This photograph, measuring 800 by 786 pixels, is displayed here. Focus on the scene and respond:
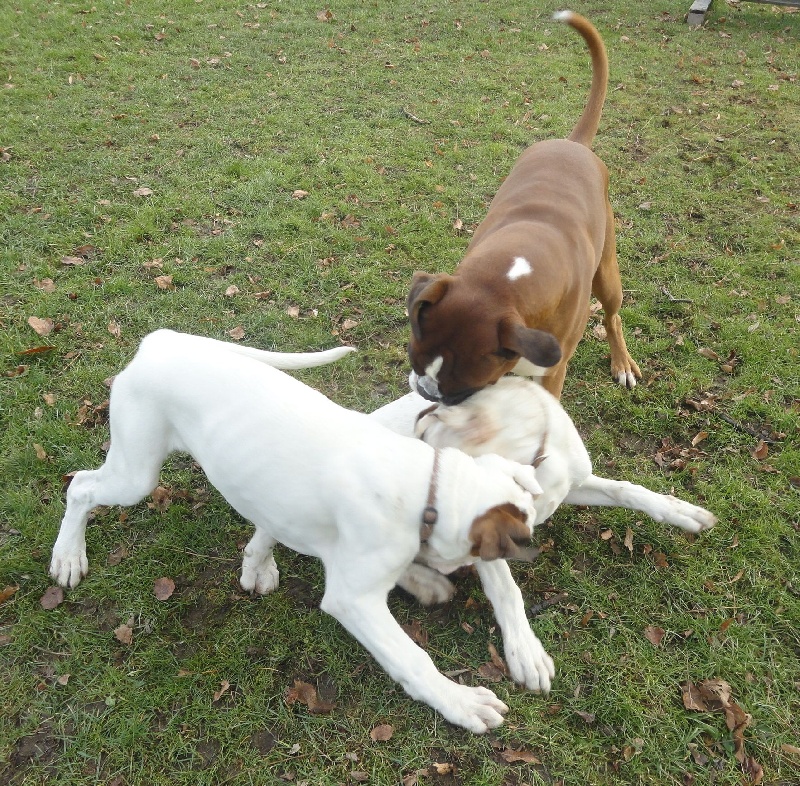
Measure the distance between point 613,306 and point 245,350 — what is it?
2788 millimetres

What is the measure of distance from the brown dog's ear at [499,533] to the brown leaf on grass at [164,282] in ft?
13.1

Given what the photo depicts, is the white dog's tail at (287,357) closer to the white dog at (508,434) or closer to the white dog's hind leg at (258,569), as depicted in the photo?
the white dog at (508,434)

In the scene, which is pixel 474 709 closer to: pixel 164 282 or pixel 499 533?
pixel 499 533

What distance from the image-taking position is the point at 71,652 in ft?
10.7

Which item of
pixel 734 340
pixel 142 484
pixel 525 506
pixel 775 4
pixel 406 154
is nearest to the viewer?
pixel 525 506

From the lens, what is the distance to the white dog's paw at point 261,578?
3441 mm

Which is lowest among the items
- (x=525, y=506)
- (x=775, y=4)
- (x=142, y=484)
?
(x=142, y=484)

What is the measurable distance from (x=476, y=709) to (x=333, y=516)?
1.11m

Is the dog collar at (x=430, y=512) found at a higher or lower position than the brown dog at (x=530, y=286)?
lower

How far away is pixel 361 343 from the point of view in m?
5.02

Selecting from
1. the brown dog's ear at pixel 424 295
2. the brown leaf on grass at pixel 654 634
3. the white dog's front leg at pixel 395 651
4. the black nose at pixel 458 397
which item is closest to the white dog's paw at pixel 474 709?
the white dog's front leg at pixel 395 651

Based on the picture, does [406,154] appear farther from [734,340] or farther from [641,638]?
[641,638]

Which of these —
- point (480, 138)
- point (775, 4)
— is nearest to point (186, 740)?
point (480, 138)

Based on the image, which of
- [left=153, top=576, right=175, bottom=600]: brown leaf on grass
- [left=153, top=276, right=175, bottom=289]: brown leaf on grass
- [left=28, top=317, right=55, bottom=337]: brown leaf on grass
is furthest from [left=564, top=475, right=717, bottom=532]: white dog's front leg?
[left=28, top=317, right=55, bottom=337]: brown leaf on grass
